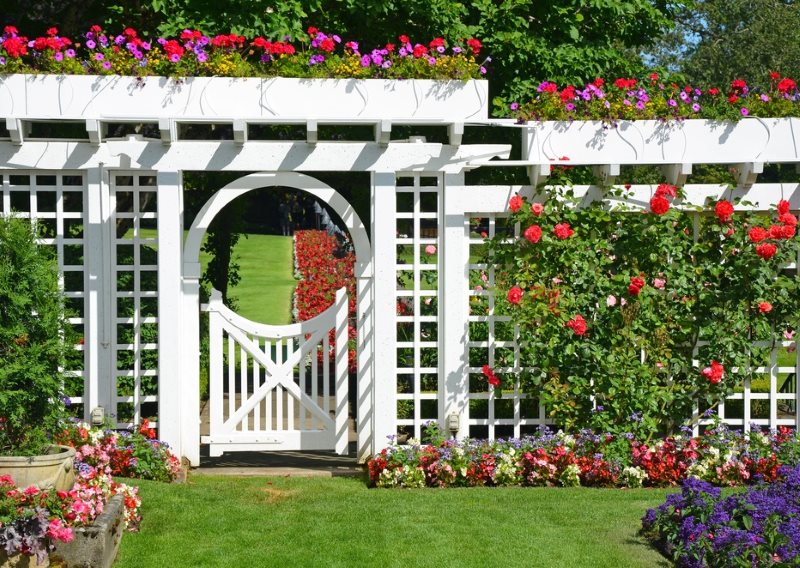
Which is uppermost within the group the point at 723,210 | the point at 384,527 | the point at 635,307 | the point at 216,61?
the point at 216,61

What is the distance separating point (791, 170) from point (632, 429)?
20509 mm

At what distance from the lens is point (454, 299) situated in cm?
855

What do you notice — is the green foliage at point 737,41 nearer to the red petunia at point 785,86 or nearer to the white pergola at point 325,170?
the red petunia at point 785,86

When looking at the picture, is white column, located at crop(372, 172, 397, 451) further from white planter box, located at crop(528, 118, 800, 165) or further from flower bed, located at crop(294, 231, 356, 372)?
flower bed, located at crop(294, 231, 356, 372)

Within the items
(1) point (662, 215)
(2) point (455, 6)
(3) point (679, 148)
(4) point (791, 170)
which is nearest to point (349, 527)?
(1) point (662, 215)

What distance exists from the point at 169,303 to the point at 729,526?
4.47m

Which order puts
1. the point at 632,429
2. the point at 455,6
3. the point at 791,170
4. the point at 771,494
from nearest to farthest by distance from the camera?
the point at 771,494, the point at 632,429, the point at 455,6, the point at 791,170

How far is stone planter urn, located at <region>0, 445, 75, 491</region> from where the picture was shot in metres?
6.22

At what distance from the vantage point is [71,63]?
27.7 ft

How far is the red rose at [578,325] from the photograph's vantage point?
325 inches

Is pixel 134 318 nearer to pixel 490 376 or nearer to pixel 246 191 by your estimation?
pixel 246 191

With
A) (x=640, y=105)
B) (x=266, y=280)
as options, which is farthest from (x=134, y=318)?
(x=266, y=280)

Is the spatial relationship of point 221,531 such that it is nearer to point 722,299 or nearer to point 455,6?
point 722,299

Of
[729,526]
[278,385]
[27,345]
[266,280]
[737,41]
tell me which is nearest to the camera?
[729,526]
